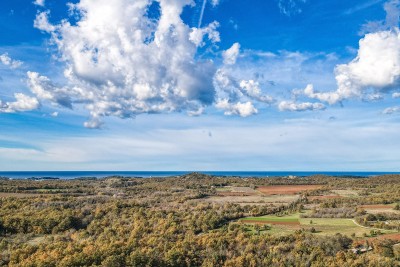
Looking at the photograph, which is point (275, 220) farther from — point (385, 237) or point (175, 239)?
point (175, 239)

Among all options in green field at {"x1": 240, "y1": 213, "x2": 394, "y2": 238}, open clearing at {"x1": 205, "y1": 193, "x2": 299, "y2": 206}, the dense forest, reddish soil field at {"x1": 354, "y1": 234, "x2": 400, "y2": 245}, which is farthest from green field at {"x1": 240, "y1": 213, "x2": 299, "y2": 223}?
open clearing at {"x1": 205, "y1": 193, "x2": 299, "y2": 206}

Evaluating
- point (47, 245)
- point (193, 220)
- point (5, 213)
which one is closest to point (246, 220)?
point (193, 220)

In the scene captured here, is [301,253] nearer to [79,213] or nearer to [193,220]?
[193,220]

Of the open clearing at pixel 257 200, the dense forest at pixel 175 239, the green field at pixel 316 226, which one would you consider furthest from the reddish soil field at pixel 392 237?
the open clearing at pixel 257 200

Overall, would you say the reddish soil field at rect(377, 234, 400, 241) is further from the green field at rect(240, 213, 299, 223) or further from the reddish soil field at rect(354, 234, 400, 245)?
the green field at rect(240, 213, 299, 223)

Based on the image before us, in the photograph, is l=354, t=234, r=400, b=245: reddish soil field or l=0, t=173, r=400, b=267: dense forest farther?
l=354, t=234, r=400, b=245: reddish soil field

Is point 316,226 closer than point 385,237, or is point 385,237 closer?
point 385,237

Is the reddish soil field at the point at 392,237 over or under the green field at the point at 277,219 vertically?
under

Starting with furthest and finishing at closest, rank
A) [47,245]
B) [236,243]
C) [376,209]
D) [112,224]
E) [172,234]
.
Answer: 1. [376,209]
2. [112,224]
3. [172,234]
4. [236,243]
5. [47,245]

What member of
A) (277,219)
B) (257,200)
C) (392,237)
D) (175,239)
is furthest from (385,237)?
(257,200)

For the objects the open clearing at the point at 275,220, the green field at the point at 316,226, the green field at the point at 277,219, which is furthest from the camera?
the green field at the point at 277,219

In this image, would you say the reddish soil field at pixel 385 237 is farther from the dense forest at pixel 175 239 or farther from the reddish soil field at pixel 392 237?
the dense forest at pixel 175 239
